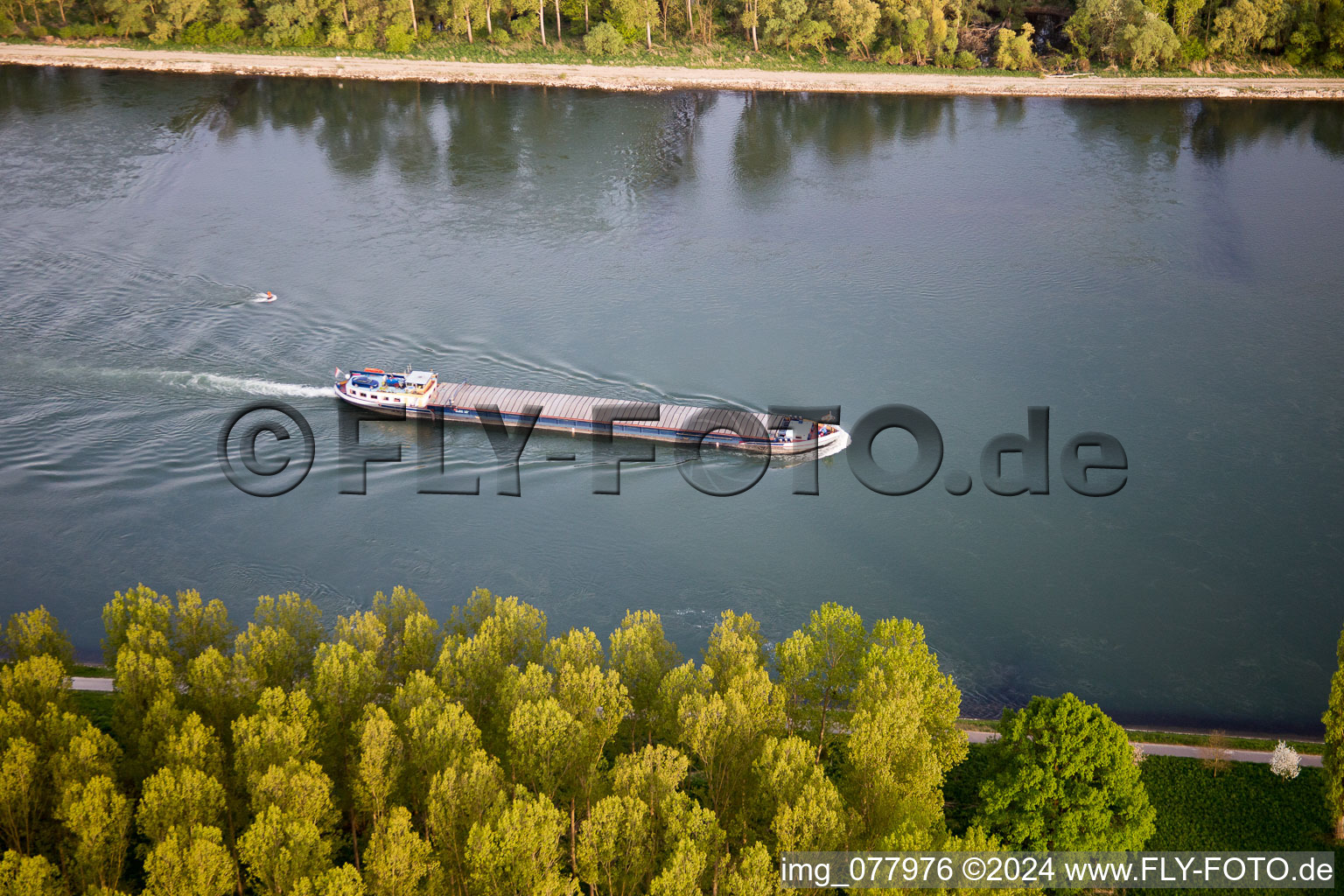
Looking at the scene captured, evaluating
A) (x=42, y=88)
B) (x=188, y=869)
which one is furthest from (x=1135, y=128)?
(x=42, y=88)

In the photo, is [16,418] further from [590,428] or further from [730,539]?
[730,539]

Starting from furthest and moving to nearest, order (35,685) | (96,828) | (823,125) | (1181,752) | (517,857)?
1. (823,125)
2. (1181,752)
3. (35,685)
4. (96,828)
5. (517,857)

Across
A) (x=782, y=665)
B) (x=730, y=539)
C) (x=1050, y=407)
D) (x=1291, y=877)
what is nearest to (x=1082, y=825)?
(x=1291, y=877)

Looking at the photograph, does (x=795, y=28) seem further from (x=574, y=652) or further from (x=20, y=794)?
(x=20, y=794)

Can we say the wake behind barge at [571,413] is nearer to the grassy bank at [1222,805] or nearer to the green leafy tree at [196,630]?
the grassy bank at [1222,805]

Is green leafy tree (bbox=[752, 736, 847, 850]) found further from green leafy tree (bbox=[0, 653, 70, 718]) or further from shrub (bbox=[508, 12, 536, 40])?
shrub (bbox=[508, 12, 536, 40])

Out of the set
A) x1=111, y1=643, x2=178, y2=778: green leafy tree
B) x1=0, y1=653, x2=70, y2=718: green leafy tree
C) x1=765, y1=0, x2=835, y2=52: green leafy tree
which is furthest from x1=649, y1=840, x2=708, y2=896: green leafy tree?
x1=765, y1=0, x2=835, y2=52: green leafy tree

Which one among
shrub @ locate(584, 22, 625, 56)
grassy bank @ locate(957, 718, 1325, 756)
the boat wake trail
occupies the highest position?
shrub @ locate(584, 22, 625, 56)
